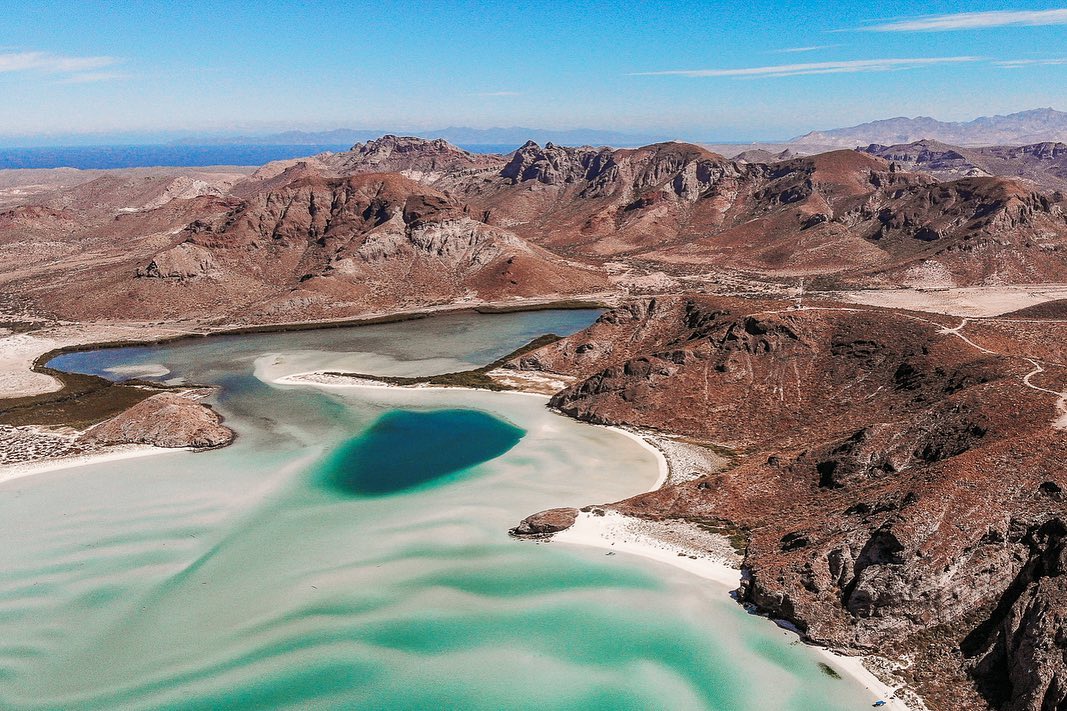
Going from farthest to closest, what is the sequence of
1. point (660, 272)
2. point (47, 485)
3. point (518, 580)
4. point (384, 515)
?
point (660, 272) < point (47, 485) < point (384, 515) < point (518, 580)

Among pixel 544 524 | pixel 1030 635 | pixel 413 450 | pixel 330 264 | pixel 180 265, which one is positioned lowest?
pixel 413 450

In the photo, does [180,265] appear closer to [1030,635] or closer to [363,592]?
[363,592]

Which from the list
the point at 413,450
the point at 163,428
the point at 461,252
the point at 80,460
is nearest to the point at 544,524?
the point at 413,450

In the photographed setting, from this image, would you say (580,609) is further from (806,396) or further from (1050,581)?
(806,396)

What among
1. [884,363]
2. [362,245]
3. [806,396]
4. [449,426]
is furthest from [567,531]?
[362,245]

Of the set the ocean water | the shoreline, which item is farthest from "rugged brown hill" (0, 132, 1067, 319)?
the ocean water
